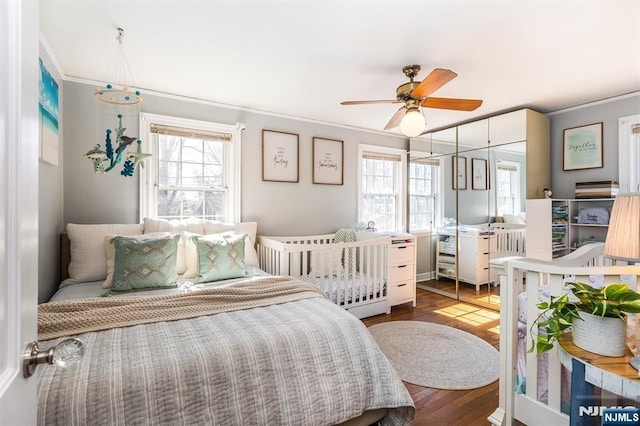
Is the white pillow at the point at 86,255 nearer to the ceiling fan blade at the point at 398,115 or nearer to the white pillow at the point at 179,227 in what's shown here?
the white pillow at the point at 179,227

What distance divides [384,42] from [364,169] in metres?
2.40

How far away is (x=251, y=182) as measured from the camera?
350cm

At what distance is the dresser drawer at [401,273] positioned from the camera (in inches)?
138

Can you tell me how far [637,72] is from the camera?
2.58m

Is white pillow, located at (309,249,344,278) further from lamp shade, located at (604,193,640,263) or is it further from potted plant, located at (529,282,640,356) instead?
lamp shade, located at (604,193,640,263)

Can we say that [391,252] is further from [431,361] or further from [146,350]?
[146,350]

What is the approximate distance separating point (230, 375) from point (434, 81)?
80.4 inches

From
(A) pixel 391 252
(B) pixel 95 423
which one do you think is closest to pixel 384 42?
(A) pixel 391 252

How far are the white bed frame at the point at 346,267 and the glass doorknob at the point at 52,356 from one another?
217cm

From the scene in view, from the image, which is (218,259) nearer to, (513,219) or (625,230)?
(625,230)

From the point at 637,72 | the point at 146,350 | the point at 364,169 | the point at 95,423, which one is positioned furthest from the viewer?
the point at 364,169

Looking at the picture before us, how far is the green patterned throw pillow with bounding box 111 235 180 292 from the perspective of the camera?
2105mm

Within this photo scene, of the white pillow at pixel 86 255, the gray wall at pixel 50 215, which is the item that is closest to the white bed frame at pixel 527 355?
the white pillow at pixel 86 255

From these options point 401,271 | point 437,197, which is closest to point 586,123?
point 437,197
